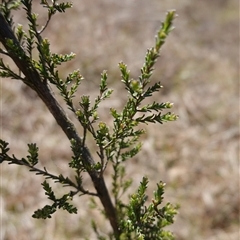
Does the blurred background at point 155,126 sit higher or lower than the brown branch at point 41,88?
higher

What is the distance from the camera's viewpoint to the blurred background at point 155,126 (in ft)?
11.8

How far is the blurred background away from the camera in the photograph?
359 cm

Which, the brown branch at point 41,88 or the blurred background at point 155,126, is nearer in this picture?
the brown branch at point 41,88

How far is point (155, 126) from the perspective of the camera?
16.0ft

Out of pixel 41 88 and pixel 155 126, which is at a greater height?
pixel 155 126

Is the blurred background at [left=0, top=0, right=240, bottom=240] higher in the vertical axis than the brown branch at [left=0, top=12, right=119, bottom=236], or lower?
higher

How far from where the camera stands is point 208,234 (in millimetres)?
3518

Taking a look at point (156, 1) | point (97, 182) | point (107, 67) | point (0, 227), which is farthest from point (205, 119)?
point (156, 1)

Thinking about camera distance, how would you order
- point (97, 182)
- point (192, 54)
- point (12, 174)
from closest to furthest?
point (97, 182), point (12, 174), point (192, 54)

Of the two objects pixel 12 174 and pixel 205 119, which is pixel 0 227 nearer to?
pixel 12 174

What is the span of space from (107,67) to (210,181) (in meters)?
2.54

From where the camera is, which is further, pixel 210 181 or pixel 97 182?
pixel 210 181

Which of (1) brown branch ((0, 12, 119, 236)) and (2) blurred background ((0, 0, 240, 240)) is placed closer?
(1) brown branch ((0, 12, 119, 236))

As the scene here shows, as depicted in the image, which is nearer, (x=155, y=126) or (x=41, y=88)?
(x=41, y=88)
